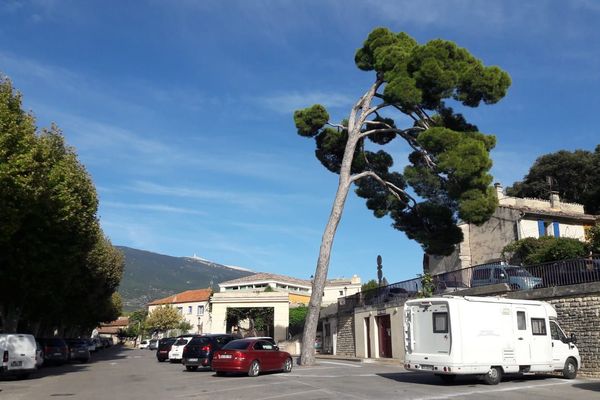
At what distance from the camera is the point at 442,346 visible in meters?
16.0

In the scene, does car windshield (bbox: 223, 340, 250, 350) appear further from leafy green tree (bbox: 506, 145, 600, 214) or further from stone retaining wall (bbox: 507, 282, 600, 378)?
leafy green tree (bbox: 506, 145, 600, 214)

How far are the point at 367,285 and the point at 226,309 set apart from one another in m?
16.2

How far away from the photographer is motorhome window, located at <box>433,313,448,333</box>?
1611 cm

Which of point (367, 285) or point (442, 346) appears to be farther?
point (367, 285)

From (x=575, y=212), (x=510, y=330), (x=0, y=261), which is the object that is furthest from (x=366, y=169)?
(x=575, y=212)

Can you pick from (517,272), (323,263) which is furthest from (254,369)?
(517,272)

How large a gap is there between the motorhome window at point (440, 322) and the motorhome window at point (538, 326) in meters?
3.30

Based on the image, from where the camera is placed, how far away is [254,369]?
65.0 feet

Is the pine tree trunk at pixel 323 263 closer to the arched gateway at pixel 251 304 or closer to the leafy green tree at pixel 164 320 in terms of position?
the arched gateway at pixel 251 304

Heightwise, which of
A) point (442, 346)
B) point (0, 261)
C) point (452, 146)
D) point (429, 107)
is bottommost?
point (442, 346)

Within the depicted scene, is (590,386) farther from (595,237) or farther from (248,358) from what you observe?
(595,237)

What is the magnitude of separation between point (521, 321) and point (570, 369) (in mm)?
2766

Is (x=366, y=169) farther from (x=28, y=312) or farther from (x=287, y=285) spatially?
(x=287, y=285)

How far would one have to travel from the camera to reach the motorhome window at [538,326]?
57.1 ft
